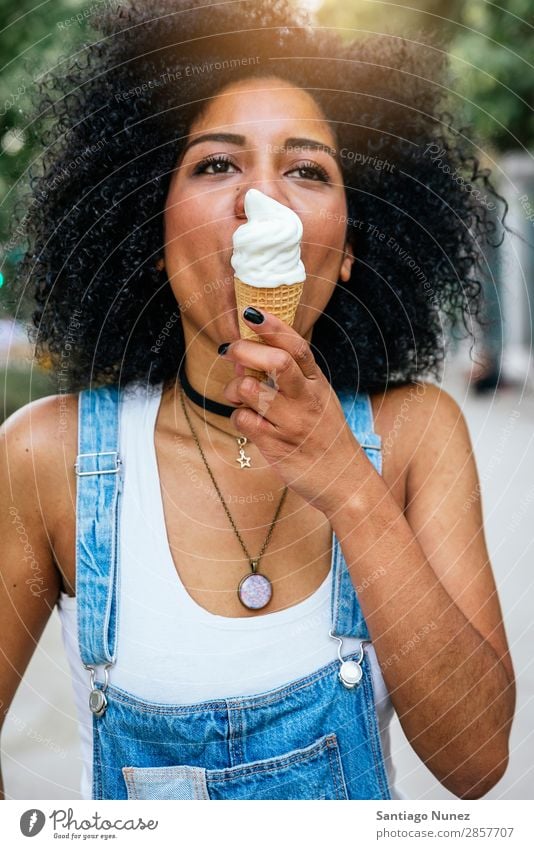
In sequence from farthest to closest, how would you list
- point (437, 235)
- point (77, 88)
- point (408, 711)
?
point (437, 235), point (77, 88), point (408, 711)

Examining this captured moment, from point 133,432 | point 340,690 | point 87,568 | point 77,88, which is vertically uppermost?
point 77,88

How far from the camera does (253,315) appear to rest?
0.73m

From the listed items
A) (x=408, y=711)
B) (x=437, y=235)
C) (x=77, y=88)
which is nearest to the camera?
(x=408, y=711)

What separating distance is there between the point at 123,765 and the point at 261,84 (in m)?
0.74

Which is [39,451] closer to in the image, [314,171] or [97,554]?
[97,554]

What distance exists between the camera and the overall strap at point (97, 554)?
35.4 inches

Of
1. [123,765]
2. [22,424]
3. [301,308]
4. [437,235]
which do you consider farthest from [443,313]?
Result: [123,765]

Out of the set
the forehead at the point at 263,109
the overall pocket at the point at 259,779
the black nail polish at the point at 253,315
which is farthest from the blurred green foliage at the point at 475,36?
the overall pocket at the point at 259,779

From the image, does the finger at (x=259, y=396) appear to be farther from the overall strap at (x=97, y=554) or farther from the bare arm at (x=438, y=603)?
the overall strap at (x=97, y=554)

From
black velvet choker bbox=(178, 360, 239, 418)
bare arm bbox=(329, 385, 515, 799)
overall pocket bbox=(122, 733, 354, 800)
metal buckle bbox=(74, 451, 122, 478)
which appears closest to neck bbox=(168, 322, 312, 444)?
black velvet choker bbox=(178, 360, 239, 418)

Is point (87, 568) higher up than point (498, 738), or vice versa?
point (87, 568)

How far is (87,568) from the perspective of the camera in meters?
0.90

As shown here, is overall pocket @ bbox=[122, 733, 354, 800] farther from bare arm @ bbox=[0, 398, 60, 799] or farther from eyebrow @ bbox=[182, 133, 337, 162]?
eyebrow @ bbox=[182, 133, 337, 162]
